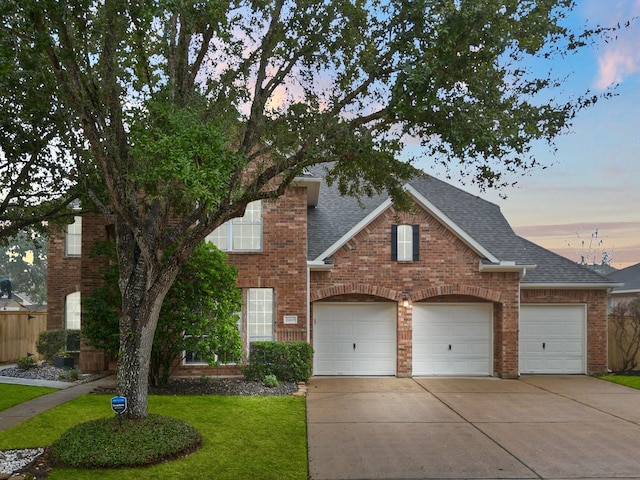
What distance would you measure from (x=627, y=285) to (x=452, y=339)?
56.9 feet

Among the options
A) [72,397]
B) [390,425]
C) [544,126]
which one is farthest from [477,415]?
[72,397]

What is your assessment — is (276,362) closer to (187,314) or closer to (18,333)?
(187,314)

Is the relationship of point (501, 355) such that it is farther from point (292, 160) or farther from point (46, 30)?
point (46, 30)

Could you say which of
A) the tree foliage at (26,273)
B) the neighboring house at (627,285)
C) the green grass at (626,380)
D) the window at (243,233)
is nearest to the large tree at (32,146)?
the window at (243,233)

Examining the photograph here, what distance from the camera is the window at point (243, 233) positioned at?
640 inches

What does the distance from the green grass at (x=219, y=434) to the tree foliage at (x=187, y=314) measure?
1.25 metres

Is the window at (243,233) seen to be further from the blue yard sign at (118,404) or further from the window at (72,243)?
the blue yard sign at (118,404)

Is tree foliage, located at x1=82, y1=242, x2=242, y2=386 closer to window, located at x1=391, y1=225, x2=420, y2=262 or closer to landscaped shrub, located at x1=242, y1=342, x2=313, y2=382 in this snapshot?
landscaped shrub, located at x1=242, y1=342, x2=313, y2=382

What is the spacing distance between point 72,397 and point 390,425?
6633 millimetres

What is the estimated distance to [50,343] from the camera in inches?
790

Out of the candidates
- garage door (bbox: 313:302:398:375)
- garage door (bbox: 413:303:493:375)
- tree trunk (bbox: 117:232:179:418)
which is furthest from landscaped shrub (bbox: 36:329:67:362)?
tree trunk (bbox: 117:232:179:418)

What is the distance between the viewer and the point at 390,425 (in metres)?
10.7


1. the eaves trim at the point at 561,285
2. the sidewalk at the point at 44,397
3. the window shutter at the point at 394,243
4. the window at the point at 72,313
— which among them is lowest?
the sidewalk at the point at 44,397

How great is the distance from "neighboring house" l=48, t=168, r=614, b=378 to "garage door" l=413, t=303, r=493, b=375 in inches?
1.1
